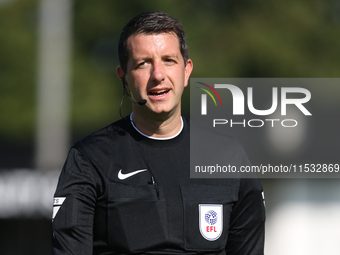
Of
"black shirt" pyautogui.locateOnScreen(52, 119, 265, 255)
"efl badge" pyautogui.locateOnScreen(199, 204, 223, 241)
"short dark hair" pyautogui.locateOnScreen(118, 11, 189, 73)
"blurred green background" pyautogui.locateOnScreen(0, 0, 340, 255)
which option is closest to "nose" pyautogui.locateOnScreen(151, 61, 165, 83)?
"short dark hair" pyautogui.locateOnScreen(118, 11, 189, 73)

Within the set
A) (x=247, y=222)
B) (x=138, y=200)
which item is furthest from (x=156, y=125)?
(x=247, y=222)

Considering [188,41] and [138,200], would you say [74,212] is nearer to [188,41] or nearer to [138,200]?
[138,200]

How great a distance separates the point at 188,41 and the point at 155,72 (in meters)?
9.48

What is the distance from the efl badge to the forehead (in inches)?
31.4

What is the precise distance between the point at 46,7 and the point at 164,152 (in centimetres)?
1007

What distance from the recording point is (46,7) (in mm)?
11852

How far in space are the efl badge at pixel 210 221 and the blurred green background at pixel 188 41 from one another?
29.3 ft

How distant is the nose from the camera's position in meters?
2.51

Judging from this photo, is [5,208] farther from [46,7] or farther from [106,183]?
[46,7]

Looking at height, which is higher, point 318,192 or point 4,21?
point 4,21

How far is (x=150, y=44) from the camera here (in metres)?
2.56

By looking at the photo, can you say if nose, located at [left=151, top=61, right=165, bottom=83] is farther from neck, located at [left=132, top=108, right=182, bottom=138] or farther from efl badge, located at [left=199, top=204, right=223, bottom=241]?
efl badge, located at [left=199, top=204, right=223, bottom=241]

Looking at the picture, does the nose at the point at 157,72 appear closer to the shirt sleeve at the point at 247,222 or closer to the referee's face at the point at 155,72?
the referee's face at the point at 155,72

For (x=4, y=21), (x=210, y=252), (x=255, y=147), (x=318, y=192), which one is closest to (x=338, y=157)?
(x=318, y=192)
